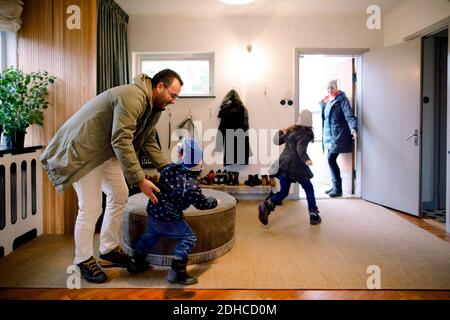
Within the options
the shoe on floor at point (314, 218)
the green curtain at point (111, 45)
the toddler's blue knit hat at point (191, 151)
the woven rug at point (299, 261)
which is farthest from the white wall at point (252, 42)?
the woven rug at point (299, 261)

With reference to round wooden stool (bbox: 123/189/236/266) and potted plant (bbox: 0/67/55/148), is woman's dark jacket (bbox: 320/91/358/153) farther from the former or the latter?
potted plant (bbox: 0/67/55/148)

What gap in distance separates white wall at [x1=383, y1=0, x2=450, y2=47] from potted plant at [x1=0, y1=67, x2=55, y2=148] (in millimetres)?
3731

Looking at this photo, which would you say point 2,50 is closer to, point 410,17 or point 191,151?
point 191,151

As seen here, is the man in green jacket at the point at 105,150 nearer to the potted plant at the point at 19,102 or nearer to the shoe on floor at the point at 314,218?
the potted plant at the point at 19,102

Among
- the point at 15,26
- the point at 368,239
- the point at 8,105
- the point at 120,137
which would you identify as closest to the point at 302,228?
the point at 368,239

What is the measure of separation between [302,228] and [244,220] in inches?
24.6

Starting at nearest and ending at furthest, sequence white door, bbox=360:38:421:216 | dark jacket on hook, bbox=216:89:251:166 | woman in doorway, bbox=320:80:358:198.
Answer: white door, bbox=360:38:421:216 → dark jacket on hook, bbox=216:89:251:166 → woman in doorway, bbox=320:80:358:198

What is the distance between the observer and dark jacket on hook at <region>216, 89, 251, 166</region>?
427 centimetres

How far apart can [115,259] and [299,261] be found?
1286 mm

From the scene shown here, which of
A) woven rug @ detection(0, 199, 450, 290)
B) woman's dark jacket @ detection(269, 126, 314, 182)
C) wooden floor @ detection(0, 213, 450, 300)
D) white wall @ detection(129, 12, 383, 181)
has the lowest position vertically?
wooden floor @ detection(0, 213, 450, 300)

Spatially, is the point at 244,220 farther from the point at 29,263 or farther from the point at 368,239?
the point at 29,263

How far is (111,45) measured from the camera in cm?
365

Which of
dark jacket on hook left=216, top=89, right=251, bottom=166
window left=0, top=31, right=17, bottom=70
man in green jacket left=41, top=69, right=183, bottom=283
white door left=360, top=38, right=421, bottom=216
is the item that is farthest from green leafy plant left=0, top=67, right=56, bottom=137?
white door left=360, top=38, right=421, bottom=216

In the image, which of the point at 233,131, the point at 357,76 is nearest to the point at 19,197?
the point at 233,131
